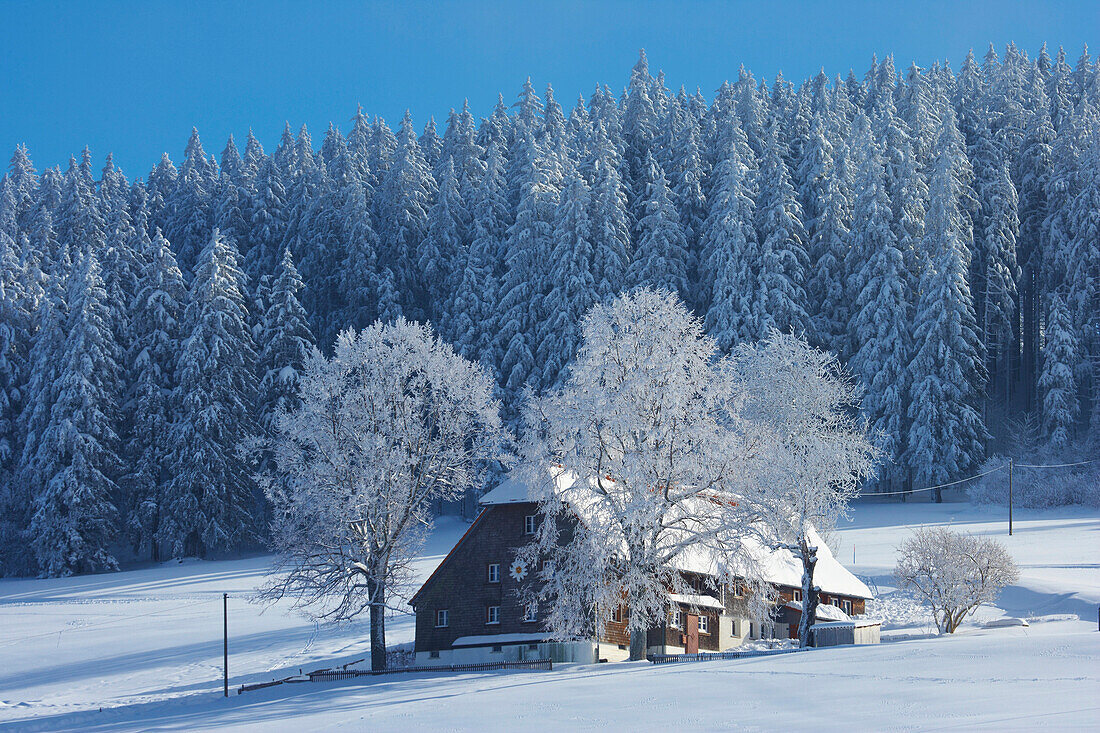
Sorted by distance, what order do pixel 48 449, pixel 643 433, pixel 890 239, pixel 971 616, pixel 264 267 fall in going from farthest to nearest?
pixel 264 267, pixel 890 239, pixel 48 449, pixel 971 616, pixel 643 433

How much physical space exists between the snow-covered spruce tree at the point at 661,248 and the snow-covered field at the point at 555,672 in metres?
19.3

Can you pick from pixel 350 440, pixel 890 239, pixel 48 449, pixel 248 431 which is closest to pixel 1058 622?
pixel 350 440

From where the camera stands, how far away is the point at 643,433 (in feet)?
96.4

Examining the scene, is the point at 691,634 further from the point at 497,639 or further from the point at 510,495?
the point at 510,495

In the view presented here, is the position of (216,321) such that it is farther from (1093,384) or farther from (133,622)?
(1093,384)

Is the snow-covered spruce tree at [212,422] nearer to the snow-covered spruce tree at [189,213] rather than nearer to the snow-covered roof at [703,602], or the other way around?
the snow-covered spruce tree at [189,213]

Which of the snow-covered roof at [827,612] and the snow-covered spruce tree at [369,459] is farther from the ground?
the snow-covered spruce tree at [369,459]

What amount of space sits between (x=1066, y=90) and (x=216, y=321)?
223ft

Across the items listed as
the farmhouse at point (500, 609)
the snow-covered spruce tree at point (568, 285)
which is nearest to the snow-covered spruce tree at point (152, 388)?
the snow-covered spruce tree at point (568, 285)

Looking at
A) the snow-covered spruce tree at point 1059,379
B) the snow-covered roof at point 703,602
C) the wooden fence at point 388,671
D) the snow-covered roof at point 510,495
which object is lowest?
the wooden fence at point 388,671

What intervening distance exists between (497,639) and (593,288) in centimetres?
3053

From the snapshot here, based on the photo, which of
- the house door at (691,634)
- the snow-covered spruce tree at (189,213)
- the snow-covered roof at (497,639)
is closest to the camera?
the snow-covered roof at (497,639)

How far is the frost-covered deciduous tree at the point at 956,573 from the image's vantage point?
3334cm

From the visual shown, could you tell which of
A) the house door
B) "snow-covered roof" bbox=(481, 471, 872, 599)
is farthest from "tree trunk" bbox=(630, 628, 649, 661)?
the house door
